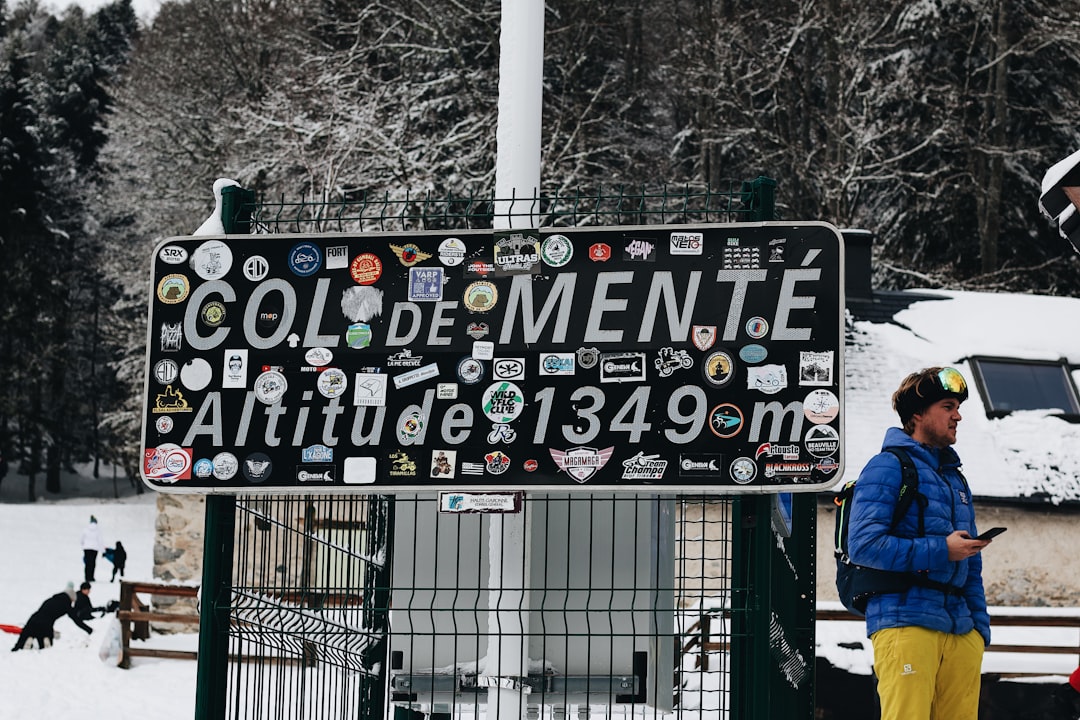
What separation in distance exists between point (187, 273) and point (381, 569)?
5.15 ft

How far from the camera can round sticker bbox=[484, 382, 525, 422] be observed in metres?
5.53

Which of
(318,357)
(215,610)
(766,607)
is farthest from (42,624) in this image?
(766,607)

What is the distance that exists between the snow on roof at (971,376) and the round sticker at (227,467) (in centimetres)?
1088

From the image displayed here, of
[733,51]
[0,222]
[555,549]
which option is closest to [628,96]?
[733,51]

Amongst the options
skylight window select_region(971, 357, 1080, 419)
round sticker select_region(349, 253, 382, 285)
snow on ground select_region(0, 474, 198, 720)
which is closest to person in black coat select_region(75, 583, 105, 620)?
snow on ground select_region(0, 474, 198, 720)

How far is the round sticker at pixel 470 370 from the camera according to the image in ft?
18.3

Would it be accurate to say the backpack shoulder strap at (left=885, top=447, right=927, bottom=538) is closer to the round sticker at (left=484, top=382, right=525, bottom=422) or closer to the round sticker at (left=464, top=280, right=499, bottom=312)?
the round sticker at (left=484, top=382, right=525, bottom=422)

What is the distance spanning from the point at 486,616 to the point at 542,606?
499 millimetres

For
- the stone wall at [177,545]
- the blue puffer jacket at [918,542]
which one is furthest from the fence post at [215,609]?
the stone wall at [177,545]

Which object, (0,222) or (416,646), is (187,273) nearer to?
(416,646)

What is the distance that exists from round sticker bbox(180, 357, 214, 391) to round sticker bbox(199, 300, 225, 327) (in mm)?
148

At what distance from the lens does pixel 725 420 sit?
214 inches

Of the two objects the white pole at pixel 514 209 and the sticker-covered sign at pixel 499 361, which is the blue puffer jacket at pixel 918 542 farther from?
the white pole at pixel 514 209

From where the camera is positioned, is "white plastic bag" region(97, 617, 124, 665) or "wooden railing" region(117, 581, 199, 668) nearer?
"white plastic bag" region(97, 617, 124, 665)
